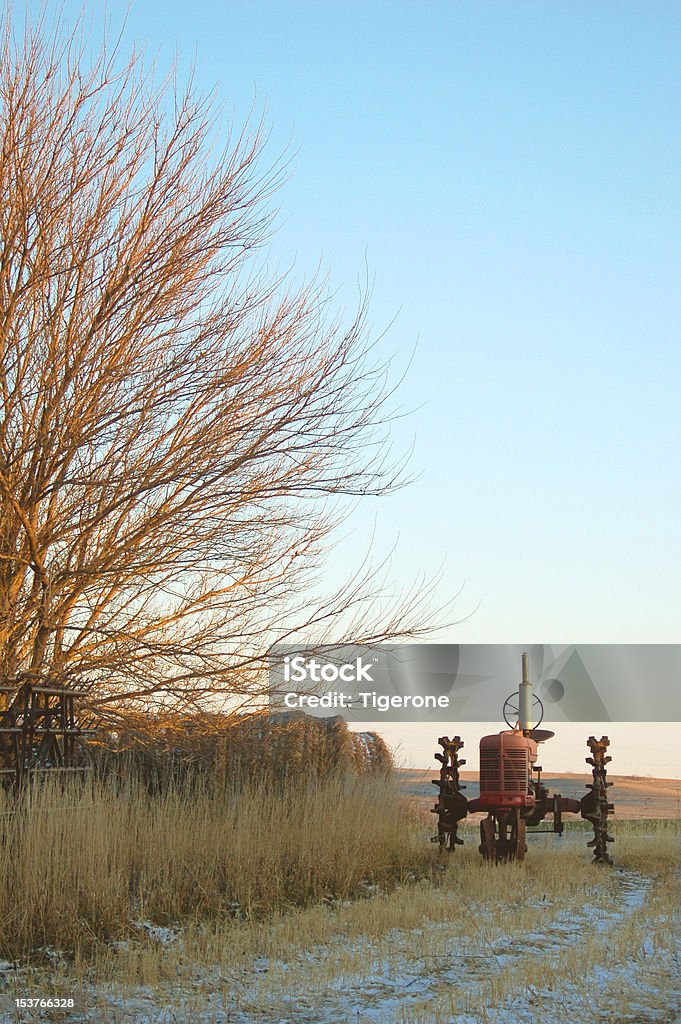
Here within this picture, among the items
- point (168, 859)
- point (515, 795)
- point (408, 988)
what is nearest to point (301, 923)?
point (168, 859)

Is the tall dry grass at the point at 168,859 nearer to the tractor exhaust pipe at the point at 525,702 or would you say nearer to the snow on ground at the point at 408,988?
the snow on ground at the point at 408,988

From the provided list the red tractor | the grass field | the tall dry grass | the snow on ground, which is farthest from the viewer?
the red tractor

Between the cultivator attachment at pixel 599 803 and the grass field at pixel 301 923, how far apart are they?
51 centimetres

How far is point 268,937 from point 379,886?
2336mm

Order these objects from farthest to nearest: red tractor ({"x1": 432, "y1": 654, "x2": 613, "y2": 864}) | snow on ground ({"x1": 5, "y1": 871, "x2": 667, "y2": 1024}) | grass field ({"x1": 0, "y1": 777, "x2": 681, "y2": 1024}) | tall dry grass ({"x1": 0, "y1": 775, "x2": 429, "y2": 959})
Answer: red tractor ({"x1": 432, "y1": 654, "x2": 613, "y2": 864}) → tall dry grass ({"x1": 0, "y1": 775, "x2": 429, "y2": 959}) → grass field ({"x1": 0, "y1": 777, "x2": 681, "y2": 1024}) → snow on ground ({"x1": 5, "y1": 871, "x2": 667, "y2": 1024})

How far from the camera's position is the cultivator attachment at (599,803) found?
1075 centimetres

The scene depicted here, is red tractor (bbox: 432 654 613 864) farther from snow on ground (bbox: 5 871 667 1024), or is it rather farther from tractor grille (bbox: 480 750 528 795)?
snow on ground (bbox: 5 871 667 1024)

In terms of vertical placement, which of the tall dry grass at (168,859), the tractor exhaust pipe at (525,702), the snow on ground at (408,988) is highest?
the tractor exhaust pipe at (525,702)

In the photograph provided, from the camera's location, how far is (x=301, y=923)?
6836mm

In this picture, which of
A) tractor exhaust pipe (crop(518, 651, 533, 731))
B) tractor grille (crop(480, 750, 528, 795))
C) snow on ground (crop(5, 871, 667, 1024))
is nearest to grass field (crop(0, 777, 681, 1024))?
snow on ground (crop(5, 871, 667, 1024))

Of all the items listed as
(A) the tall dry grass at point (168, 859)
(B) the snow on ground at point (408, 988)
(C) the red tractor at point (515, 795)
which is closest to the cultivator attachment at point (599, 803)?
(C) the red tractor at point (515, 795)

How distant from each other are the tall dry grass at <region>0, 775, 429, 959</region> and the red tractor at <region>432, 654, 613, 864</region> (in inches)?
35.3

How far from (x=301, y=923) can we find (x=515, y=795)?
392 cm

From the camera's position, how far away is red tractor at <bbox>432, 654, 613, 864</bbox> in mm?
10344
